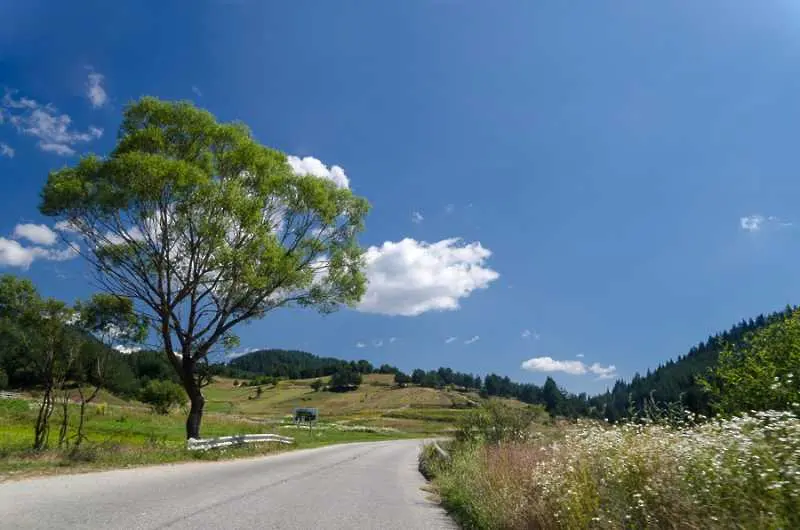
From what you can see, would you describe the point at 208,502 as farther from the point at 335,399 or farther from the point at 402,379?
the point at 402,379

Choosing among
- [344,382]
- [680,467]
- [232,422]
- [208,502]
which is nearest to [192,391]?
[208,502]

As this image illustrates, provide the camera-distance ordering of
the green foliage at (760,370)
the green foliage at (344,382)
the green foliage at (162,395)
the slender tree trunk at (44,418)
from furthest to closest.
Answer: the green foliage at (344,382) → the green foliage at (162,395) → the slender tree trunk at (44,418) → the green foliage at (760,370)

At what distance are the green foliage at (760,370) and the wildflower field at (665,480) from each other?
1.81m

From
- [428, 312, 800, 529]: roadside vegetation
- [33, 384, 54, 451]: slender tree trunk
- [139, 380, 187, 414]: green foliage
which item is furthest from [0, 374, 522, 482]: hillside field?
[428, 312, 800, 529]: roadside vegetation

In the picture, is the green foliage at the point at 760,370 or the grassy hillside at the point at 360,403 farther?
the grassy hillside at the point at 360,403

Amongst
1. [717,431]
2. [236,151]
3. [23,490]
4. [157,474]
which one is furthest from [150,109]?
[717,431]

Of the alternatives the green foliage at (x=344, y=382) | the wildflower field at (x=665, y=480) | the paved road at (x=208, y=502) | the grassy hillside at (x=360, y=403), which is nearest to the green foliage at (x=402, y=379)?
the grassy hillside at (x=360, y=403)

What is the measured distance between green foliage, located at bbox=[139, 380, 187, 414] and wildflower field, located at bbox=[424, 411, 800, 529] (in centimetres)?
6856

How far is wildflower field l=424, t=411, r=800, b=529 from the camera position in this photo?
387 centimetres

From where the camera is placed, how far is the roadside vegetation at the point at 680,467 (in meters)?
3.95

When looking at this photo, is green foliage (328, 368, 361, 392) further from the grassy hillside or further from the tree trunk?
the tree trunk

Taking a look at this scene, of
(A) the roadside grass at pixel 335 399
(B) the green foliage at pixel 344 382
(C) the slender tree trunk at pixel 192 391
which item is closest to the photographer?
(C) the slender tree trunk at pixel 192 391

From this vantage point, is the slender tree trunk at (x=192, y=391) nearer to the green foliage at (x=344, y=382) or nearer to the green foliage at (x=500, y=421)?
the green foliage at (x=500, y=421)

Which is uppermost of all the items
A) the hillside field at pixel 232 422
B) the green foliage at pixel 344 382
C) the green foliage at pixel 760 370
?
the green foliage at pixel 344 382
